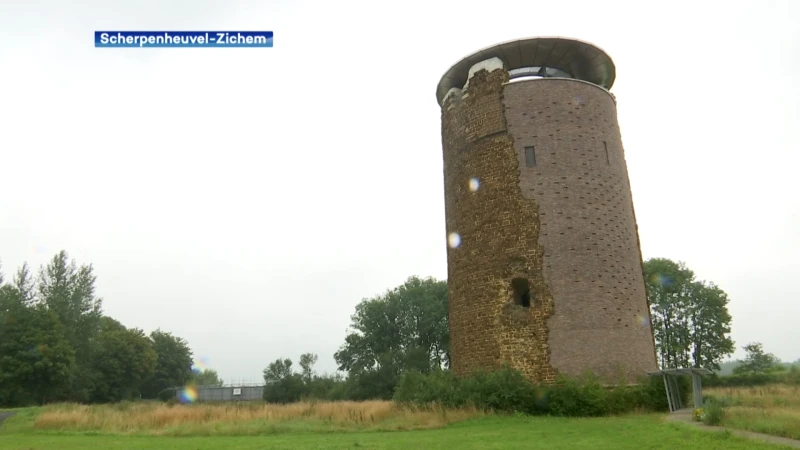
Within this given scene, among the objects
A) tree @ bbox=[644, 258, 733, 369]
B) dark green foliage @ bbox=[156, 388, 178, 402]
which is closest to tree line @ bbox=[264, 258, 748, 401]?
tree @ bbox=[644, 258, 733, 369]

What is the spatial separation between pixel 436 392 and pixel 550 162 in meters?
7.96

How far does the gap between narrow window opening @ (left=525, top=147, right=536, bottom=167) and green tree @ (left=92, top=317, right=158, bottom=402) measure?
4320 cm

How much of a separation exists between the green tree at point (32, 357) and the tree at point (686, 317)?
41.1 m

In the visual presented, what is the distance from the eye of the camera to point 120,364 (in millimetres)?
49156

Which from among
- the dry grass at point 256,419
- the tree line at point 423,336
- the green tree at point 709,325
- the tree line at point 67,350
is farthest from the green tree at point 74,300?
the green tree at point 709,325

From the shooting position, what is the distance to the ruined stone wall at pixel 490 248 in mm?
17328

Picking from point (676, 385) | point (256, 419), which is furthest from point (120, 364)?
point (676, 385)

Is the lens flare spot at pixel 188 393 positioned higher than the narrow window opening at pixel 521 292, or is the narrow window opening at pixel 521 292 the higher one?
the narrow window opening at pixel 521 292

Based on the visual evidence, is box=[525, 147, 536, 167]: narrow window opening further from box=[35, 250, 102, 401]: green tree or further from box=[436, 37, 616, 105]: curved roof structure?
box=[35, 250, 102, 401]: green tree

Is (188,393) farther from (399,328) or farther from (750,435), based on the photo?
(750,435)

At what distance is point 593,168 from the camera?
1862 centimetres

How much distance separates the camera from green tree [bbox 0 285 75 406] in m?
36.8

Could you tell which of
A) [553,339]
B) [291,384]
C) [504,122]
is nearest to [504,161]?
[504,122]

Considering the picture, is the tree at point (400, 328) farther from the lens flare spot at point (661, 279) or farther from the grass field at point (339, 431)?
the grass field at point (339, 431)
